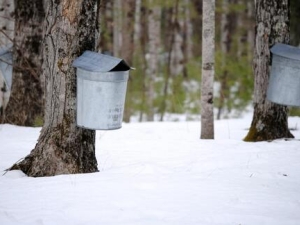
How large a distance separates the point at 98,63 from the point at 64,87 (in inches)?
16.8

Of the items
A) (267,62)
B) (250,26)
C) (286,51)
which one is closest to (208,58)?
(267,62)

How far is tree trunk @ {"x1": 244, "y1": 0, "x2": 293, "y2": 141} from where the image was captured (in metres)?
5.50

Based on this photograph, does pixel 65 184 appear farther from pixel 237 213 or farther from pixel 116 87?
pixel 237 213

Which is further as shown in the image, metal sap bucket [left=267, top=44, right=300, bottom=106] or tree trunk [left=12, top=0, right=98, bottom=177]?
metal sap bucket [left=267, top=44, right=300, bottom=106]

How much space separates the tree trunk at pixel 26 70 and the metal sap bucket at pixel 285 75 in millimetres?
3730

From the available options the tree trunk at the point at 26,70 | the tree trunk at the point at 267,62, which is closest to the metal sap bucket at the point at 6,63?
the tree trunk at the point at 26,70

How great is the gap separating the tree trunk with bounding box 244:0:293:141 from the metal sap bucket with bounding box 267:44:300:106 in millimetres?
383

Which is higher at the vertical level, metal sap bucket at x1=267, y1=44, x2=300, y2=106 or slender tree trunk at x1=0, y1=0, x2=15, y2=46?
slender tree trunk at x1=0, y1=0, x2=15, y2=46

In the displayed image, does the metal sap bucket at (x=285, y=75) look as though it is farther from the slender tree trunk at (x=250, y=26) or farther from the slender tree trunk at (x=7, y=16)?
the slender tree trunk at (x=250, y=26)

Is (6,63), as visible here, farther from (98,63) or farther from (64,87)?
(98,63)

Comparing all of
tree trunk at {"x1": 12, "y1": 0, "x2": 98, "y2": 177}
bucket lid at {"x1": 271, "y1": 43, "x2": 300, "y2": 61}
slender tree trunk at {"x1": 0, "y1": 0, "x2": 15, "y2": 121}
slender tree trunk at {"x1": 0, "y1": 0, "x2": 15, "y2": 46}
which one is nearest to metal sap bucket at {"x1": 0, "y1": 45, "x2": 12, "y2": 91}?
slender tree trunk at {"x1": 0, "y1": 0, "x2": 15, "y2": 121}

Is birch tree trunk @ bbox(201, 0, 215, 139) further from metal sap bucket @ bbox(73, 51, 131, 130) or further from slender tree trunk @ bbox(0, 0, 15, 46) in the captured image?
slender tree trunk @ bbox(0, 0, 15, 46)

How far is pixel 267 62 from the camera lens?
5559mm

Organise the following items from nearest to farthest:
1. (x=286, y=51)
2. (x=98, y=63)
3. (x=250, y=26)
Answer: (x=98, y=63)
(x=286, y=51)
(x=250, y=26)
